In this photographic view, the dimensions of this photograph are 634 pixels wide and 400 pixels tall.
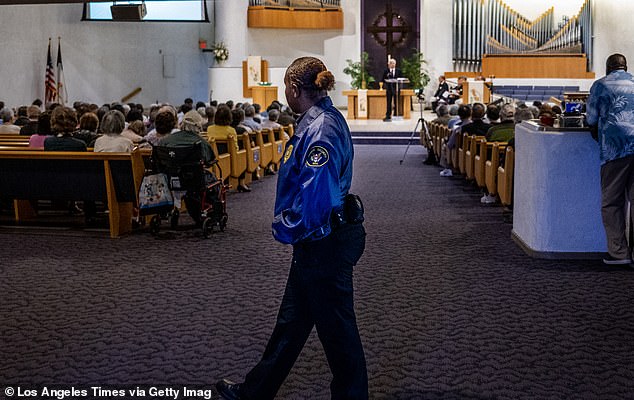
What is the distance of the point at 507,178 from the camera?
27.2 ft

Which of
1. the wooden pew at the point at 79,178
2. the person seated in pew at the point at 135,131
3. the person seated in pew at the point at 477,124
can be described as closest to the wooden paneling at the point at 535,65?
the person seated in pew at the point at 477,124

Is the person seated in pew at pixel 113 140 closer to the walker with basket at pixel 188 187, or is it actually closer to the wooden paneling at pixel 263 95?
the walker with basket at pixel 188 187

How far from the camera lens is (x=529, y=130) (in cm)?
669

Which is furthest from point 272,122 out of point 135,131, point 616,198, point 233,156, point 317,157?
point 317,157

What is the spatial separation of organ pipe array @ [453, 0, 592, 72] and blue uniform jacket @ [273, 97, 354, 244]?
2020 centimetres

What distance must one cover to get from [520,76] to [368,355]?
61.9ft

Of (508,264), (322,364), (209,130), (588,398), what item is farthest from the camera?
(209,130)

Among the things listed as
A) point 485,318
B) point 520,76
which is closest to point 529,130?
point 485,318

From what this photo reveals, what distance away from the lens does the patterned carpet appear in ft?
13.1

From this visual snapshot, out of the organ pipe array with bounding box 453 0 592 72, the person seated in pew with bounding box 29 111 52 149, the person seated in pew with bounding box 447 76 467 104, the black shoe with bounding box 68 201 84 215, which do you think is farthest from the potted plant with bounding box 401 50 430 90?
the person seated in pew with bounding box 29 111 52 149

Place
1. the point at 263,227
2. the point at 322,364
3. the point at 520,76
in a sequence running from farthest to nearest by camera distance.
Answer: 1. the point at 520,76
2. the point at 263,227
3. the point at 322,364

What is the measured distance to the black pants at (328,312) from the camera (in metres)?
3.10

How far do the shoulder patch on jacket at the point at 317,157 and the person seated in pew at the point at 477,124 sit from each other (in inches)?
305

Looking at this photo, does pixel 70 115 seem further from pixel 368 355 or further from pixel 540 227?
pixel 368 355
